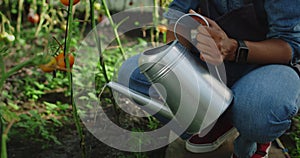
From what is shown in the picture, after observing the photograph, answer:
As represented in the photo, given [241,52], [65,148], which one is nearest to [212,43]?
[241,52]

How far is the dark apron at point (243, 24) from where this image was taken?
1165mm

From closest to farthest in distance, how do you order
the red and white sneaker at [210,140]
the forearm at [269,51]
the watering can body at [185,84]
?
the watering can body at [185,84], the forearm at [269,51], the red and white sneaker at [210,140]

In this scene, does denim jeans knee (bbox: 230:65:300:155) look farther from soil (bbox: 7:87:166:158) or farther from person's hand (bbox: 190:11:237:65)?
soil (bbox: 7:87:166:158)

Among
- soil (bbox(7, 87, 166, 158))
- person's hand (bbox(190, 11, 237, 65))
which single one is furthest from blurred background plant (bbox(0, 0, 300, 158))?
person's hand (bbox(190, 11, 237, 65))

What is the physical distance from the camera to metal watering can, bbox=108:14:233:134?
102 cm

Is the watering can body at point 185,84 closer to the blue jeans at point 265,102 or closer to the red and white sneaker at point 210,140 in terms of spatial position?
the blue jeans at point 265,102

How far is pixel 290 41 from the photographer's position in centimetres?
114

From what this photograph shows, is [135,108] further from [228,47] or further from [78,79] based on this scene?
[228,47]

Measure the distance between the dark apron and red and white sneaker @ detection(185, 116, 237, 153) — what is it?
0.55 feet

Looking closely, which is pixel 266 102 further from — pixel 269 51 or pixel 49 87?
pixel 49 87

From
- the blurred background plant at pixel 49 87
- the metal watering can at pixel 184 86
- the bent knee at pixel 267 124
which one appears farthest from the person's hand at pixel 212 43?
the blurred background plant at pixel 49 87

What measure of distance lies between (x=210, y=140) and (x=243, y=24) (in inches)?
15.5

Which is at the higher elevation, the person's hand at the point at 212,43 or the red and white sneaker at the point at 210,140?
the person's hand at the point at 212,43

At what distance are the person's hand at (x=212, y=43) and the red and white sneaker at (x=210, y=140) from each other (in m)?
0.34
